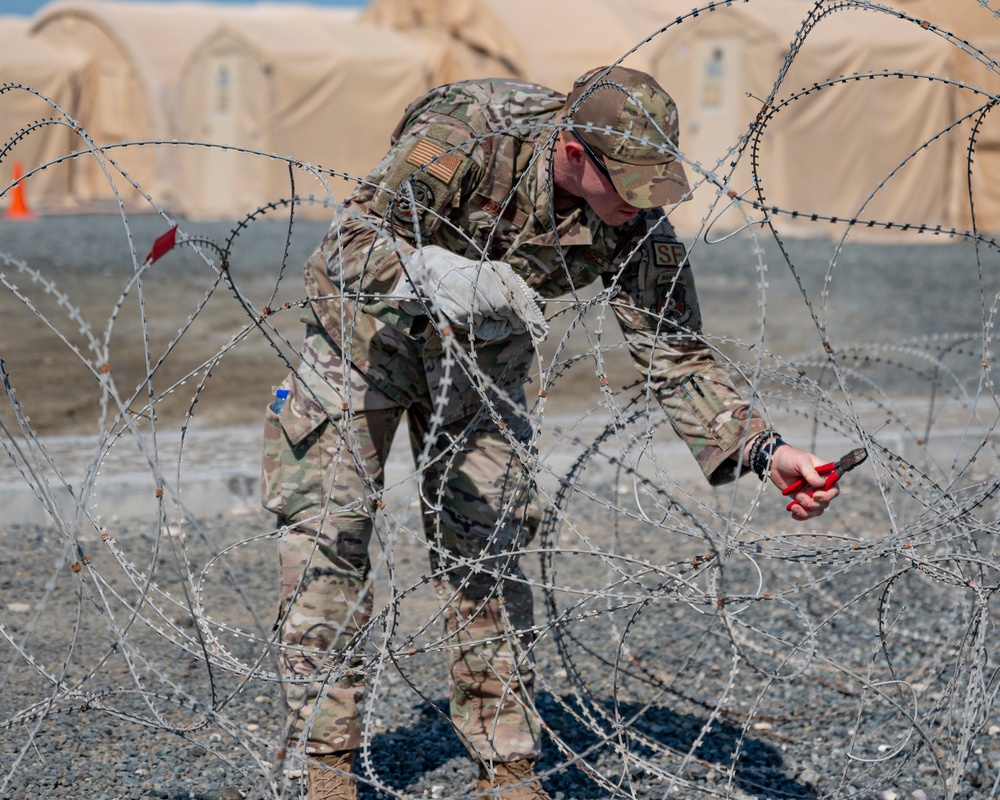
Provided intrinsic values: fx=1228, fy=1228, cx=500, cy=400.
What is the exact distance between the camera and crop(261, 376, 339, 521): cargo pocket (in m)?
2.83

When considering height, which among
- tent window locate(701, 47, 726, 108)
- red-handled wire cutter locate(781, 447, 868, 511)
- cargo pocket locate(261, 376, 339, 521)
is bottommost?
tent window locate(701, 47, 726, 108)

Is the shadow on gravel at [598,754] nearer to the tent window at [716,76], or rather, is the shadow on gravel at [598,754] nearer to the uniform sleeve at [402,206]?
the uniform sleeve at [402,206]

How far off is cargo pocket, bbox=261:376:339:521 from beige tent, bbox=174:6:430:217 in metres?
16.4

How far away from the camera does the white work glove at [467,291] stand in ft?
8.06

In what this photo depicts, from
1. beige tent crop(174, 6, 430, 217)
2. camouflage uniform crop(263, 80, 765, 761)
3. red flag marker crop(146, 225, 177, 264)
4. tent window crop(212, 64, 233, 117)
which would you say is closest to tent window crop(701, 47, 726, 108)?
beige tent crop(174, 6, 430, 217)

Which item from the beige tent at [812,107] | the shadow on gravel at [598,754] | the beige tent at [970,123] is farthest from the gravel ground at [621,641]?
the beige tent at [970,123]

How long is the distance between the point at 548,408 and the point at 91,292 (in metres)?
5.01

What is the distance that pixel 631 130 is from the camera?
258cm

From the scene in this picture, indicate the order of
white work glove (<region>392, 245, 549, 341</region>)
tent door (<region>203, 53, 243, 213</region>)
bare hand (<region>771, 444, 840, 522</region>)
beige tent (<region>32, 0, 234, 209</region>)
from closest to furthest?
white work glove (<region>392, 245, 549, 341</region>) → bare hand (<region>771, 444, 840, 522</region>) → tent door (<region>203, 53, 243, 213</region>) → beige tent (<region>32, 0, 234, 209</region>)

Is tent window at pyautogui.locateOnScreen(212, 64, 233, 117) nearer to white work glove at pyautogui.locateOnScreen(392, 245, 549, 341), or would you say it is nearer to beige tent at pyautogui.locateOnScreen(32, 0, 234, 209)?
beige tent at pyautogui.locateOnScreen(32, 0, 234, 209)

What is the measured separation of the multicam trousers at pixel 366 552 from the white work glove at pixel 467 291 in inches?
11.9

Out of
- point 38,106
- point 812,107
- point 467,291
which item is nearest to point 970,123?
point 812,107

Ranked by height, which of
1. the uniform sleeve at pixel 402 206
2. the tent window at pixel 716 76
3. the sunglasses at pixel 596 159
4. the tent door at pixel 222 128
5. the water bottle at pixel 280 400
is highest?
the sunglasses at pixel 596 159

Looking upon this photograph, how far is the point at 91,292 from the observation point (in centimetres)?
1071
